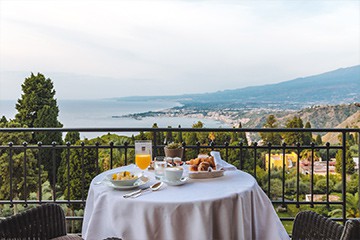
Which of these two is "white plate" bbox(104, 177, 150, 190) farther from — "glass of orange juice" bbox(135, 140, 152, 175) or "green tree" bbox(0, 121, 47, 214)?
"green tree" bbox(0, 121, 47, 214)

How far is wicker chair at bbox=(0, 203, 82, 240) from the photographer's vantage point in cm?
159

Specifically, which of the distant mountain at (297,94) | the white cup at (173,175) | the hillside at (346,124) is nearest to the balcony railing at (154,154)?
the hillside at (346,124)

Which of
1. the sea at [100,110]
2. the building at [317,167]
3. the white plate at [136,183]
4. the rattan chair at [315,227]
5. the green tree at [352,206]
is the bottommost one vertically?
the green tree at [352,206]

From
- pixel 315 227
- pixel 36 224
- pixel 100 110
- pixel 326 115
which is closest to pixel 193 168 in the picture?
pixel 315 227

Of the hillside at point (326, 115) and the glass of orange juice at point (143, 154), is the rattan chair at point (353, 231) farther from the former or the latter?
the hillside at point (326, 115)

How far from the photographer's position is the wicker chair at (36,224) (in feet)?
5.22

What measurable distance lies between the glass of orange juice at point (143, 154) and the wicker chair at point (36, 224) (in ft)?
1.72

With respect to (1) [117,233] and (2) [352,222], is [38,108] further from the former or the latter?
(2) [352,222]

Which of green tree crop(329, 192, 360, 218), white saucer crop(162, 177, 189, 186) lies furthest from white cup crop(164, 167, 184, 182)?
green tree crop(329, 192, 360, 218)

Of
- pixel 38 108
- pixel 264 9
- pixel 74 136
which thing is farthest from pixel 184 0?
pixel 38 108

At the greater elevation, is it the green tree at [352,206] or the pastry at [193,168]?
the pastry at [193,168]

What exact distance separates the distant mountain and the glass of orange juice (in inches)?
174

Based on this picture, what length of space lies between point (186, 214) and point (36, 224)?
802 millimetres

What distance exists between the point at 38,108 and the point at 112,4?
3.00 m
